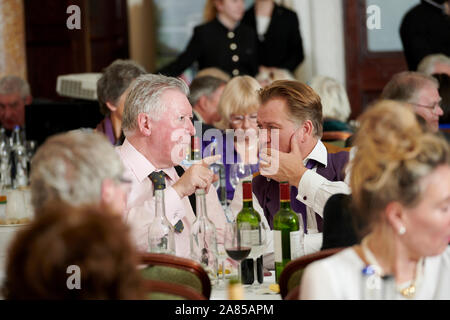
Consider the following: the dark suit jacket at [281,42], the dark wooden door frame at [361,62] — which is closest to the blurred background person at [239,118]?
the dark suit jacket at [281,42]

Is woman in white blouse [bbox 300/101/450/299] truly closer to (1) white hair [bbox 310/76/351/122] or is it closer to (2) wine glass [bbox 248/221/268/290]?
(2) wine glass [bbox 248/221/268/290]

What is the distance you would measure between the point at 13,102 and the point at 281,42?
2.77 meters

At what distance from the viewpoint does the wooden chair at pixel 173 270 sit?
2006 millimetres

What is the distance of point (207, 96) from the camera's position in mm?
5453

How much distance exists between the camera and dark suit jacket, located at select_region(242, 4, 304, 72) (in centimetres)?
743

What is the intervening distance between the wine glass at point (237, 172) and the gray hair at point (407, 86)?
3.07ft

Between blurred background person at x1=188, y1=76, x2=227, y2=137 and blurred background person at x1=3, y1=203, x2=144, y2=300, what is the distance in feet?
13.1

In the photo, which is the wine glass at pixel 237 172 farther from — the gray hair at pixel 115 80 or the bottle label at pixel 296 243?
the bottle label at pixel 296 243

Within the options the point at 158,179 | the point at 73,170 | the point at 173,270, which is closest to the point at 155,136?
the point at 158,179

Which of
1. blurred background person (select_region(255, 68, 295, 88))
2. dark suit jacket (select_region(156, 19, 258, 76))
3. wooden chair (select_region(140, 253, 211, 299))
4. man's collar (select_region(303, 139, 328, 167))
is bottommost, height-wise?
wooden chair (select_region(140, 253, 211, 299))

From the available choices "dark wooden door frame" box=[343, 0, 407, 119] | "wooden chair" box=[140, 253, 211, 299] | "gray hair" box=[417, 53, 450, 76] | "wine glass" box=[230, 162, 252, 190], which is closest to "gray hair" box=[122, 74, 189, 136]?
"wooden chair" box=[140, 253, 211, 299]

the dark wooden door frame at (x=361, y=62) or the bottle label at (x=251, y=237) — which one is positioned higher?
the dark wooden door frame at (x=361, y=62)

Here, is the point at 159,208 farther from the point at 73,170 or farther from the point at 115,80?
the point at 115,80
